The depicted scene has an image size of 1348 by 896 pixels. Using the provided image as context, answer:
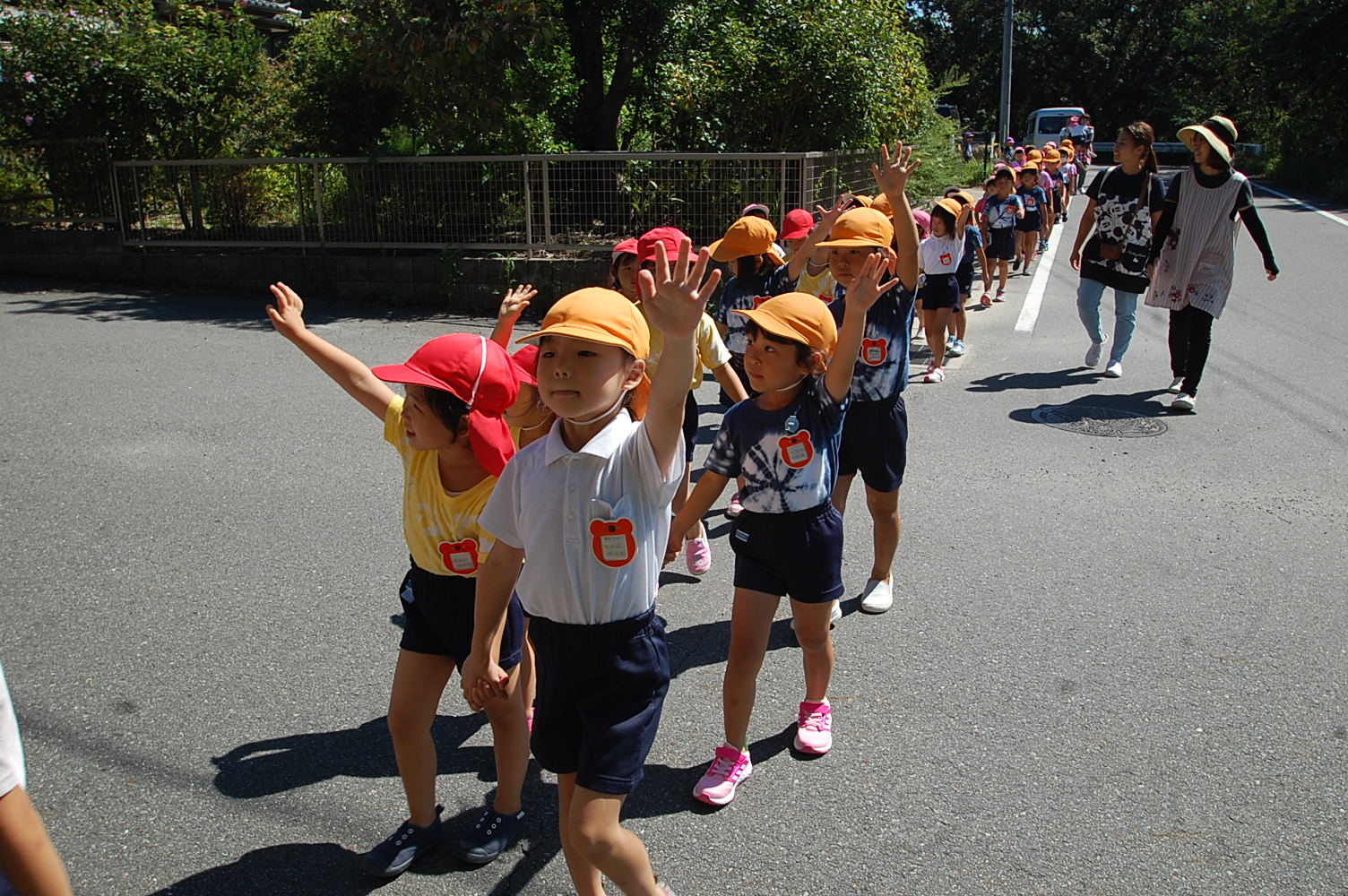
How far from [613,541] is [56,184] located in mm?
14450

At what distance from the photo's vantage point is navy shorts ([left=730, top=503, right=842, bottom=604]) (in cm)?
329

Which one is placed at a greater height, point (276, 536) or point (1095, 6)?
point (1095, 6)

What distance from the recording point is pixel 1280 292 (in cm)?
1245

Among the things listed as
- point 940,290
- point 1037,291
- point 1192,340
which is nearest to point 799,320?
point 1192,340

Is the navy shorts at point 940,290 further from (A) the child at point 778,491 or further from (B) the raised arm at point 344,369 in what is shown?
(B) the raised arm at point 344,369

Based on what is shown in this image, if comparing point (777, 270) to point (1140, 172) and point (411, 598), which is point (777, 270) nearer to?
point (411, 598)

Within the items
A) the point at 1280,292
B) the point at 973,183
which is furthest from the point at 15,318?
the point at 973,183

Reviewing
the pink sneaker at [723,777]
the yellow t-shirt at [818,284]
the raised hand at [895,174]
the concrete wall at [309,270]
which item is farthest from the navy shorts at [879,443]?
the concrete wall at [309,270]

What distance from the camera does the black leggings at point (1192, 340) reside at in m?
7.52

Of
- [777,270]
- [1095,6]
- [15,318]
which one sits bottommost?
[15,318]

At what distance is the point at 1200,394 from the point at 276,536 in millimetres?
6614

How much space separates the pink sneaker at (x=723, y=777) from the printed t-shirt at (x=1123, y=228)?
6283 mm

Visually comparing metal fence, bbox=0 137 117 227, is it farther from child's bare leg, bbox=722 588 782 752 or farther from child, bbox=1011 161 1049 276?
child's bare leg, bbox=722 588 782 752

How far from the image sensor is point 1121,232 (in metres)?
8.30
